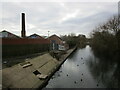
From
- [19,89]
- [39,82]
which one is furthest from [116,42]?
[19,89]

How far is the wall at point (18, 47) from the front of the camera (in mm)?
17219

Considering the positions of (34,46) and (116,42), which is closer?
(34,46)

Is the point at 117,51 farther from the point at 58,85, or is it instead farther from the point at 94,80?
the point at 58,85

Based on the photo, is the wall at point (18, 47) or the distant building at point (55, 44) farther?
the distant building at point (55, 44)

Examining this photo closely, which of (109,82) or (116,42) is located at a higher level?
(116,42)

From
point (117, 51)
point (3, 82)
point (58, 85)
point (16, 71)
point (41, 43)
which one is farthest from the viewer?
point (117, 51)

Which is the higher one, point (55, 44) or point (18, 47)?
point (55, 44)

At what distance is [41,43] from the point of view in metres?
29.5

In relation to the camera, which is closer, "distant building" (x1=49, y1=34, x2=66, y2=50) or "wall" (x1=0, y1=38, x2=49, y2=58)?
"wall" (x1=0, y1=38, x2=49, y2=58)

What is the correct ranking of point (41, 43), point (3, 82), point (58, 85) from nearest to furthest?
point (3, 82) < point (58, 85) < point (41, 43)

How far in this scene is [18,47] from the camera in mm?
19938

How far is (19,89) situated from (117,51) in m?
28.8

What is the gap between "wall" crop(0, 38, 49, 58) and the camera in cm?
1722

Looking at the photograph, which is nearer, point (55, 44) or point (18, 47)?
point (18, 47)
